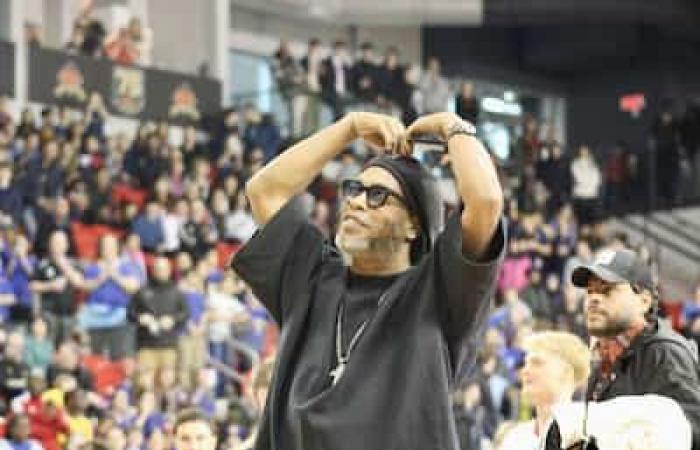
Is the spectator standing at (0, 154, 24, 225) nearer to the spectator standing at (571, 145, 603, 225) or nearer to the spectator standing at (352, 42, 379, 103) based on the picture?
the spectator standing at (352, 42, 379, 103)

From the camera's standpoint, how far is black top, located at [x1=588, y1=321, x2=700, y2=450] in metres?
4.77

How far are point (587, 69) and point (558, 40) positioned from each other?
0.98 meters

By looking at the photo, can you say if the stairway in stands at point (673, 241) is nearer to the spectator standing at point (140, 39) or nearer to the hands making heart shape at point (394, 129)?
the spectator standing at point (140, 39)

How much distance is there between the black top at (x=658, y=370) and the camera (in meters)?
4.77

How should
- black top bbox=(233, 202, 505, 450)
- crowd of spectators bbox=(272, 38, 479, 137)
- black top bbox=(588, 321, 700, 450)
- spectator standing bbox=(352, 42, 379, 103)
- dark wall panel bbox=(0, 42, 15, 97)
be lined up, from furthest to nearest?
1. spectator standing bbox=(352, 42, 379, 103)
2. crowd of spectators bbox=(272, 38, 479, 137)
3. dark wall panel bbox=(0, 42, 15, 97)
4. black top bbox=(588, 321, 700, 450)
5. black top bbox=(233, 202, 505, 450)

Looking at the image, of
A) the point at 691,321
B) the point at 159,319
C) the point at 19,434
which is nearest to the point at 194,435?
the point at 19,434

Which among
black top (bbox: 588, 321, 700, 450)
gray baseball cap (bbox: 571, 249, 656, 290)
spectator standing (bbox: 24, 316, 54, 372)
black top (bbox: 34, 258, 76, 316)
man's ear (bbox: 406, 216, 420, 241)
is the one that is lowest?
spectator standing (bbox: 24, 316, 54, 372)

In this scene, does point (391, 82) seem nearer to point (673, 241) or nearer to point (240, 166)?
point (240, 166)

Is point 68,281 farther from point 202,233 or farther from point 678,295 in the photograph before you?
point 678,295

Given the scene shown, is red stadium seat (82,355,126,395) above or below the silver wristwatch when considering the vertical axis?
below

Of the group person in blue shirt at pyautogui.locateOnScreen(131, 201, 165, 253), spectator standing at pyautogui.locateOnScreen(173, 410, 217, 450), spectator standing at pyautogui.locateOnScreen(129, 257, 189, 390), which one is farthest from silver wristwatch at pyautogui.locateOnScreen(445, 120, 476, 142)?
person in blue shirt at pyautogui.locateOnScreen(131, 201, 165, 253)

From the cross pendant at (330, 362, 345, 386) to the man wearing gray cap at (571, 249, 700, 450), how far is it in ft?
3.91

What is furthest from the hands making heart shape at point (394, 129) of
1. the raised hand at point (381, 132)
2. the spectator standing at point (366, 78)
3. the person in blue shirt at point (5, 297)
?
the spectator standing at point (366, 78)

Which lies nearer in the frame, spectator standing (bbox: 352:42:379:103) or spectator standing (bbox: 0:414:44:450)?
spectator standing (bbox: 0:414:44:450)
